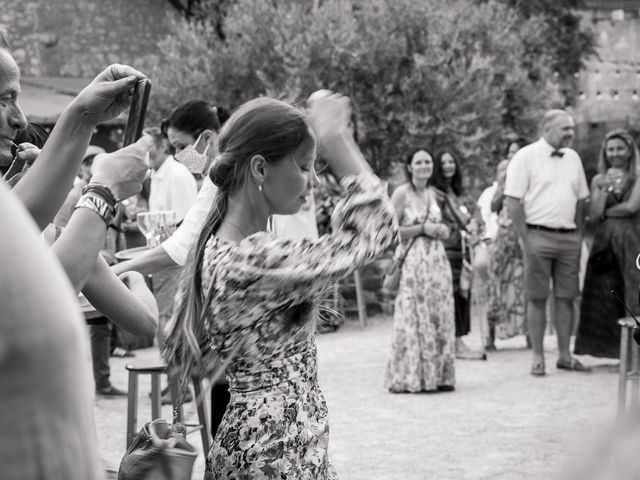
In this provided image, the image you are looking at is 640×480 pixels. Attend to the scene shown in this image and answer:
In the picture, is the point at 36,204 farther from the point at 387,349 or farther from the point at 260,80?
the point at 260,80

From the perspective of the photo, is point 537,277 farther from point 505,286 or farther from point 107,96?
point 107,96

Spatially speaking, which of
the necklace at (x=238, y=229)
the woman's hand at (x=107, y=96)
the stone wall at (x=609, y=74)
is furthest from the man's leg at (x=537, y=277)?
the stone wall at (x=609, y=74)

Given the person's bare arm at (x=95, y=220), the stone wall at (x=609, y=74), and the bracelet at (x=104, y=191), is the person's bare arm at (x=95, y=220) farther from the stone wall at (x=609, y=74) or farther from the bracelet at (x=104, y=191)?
the stone wall at (x=609, y=74)

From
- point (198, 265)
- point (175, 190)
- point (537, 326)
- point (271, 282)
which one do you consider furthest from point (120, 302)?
point (537, 326)

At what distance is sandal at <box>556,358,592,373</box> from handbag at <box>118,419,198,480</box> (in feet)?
23.9

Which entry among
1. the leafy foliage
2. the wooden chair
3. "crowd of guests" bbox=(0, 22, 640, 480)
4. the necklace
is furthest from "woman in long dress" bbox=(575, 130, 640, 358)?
the necklace

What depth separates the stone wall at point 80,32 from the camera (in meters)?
20.2

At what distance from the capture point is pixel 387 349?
1044cm

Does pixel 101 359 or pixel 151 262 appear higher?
pixel 151 262

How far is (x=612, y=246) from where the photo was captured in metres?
8.83

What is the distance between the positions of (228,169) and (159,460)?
3.13 feet

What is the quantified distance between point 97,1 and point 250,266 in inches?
765

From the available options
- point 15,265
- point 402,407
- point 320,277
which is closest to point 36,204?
point 320,277

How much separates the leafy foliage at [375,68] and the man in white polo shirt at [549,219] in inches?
189
